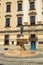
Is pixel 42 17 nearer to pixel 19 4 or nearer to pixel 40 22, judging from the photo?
pixel 40 22

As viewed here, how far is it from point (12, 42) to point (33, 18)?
22.0 feet

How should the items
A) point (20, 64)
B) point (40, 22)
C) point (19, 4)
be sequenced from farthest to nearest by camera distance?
point (19, 4), point (40, 22), point (20, 64)

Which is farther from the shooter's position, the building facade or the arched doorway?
the arched doorway

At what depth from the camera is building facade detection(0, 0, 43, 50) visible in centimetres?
3800

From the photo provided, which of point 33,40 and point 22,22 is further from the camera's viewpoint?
point 22,22

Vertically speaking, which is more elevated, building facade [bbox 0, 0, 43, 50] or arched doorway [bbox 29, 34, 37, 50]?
building facade [bbox 0, 0, 43, 50]

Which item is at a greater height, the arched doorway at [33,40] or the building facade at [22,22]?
the building facade at [22,22]

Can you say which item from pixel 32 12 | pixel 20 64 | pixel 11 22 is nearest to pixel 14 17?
pixel 11 22

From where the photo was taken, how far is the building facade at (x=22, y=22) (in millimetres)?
38000

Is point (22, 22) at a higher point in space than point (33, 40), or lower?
higher

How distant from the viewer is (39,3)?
38.9m

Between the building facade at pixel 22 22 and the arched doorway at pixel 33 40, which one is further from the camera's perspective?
the arched doorway at pixel 33 40

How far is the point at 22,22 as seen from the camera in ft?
130

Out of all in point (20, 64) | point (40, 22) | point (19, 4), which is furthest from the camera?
point (19, 4)
